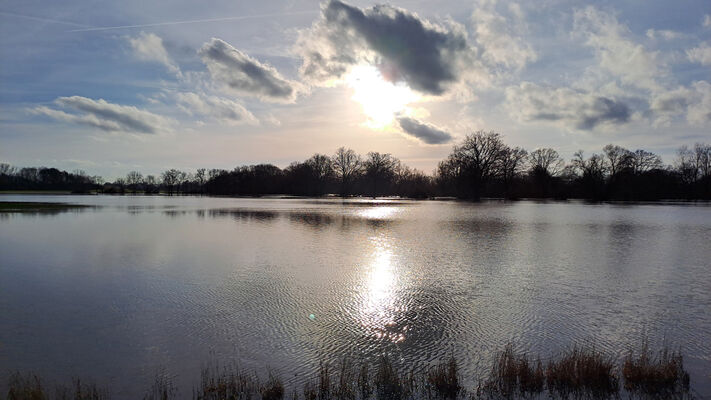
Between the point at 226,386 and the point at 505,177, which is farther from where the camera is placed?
the point at 505,177

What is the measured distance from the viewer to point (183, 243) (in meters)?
17.8

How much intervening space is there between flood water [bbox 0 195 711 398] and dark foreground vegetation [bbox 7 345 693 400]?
0.26 metres

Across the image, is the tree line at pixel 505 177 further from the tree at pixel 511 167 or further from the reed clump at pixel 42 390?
the reed clump at pixel 42 390

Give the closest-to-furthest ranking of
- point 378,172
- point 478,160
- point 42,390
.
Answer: point 42,390 < point 478,160 < point 378,172

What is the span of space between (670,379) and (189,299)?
881 centimetres

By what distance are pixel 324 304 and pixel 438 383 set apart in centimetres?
408

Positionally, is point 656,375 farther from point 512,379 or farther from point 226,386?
point 226,386

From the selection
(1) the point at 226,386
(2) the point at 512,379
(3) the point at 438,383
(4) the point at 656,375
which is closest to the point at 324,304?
(1) the point at 226,386

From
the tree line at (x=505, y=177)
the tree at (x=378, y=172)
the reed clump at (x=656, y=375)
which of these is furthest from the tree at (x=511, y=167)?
the reed clump at (x=656, y=375)

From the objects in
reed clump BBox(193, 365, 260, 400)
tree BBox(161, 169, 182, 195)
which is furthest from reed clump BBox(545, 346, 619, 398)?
tree BBox(161, 169, 182, 195)

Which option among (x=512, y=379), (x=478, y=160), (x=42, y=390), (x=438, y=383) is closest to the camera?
(x=42, y=390)

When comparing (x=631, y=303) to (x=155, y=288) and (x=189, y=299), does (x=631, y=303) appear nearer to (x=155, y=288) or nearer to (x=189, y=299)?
→ (x=189, y=299)

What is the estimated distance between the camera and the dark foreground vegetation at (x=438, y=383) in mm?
5098

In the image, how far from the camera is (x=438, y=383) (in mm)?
5301
